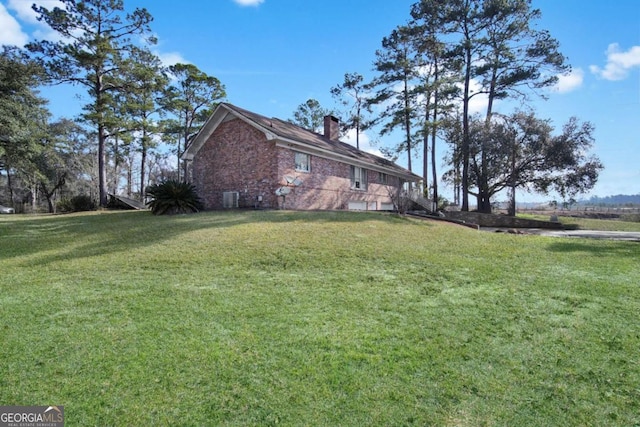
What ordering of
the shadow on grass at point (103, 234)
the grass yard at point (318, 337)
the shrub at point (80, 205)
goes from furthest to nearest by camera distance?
the shrub at point (80, 205) → the shadow on grass at point (103, 234) → the grass yard at point (318, 337)

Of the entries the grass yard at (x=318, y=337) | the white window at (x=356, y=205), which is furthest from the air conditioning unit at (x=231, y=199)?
the grass yard at (x=318, y=337)

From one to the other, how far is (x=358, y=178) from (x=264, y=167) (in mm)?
7534

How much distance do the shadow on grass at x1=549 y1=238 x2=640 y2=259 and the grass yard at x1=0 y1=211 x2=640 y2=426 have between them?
1.02 metres

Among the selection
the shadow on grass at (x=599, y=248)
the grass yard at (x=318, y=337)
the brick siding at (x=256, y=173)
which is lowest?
the grass yard at (x=318, y=337)

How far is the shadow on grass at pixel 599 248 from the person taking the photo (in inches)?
322

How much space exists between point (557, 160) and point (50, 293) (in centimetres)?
2483

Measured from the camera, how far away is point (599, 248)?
29.3 ft

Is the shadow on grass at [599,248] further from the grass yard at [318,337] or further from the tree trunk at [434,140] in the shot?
the tree trunk at [434,140]

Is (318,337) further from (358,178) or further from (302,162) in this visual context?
(358,178)

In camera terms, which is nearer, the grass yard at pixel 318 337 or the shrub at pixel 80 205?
the grass yard at pixel 318 337

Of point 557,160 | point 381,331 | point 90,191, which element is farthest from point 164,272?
point 90,191

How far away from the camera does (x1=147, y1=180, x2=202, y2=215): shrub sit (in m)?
13.6

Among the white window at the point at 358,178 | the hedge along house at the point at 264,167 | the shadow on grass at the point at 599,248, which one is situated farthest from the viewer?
the white window at the point at 358,178

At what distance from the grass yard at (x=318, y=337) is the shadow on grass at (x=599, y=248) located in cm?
102
